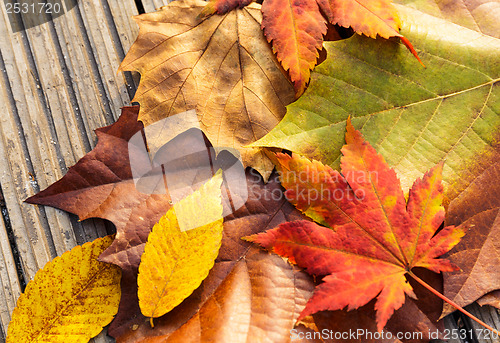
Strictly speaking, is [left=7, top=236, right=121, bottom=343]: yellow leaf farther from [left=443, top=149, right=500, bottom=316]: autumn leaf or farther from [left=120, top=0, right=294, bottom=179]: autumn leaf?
[left=443, top=149, right=500, bottom=316]: autumn leaf

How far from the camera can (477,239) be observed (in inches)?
34.5

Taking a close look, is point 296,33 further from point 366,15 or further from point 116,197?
point 116,197

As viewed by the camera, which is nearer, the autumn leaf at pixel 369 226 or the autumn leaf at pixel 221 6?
the autumn leaf at pixel 369 226

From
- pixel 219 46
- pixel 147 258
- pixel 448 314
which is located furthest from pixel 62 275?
pixel 448 314

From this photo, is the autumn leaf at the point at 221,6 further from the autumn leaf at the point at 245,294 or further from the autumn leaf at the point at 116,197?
the autumn leaf at the point at 245,294

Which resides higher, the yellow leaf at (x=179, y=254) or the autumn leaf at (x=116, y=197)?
the autumn leaf at (x=116, y=197)

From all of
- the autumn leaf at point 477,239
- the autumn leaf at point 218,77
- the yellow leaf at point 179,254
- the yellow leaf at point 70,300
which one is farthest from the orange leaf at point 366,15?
the yellow leaf at point 70,300

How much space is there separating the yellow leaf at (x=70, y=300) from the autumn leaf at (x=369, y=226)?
0.46m

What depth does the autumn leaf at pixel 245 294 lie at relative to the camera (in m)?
0.85

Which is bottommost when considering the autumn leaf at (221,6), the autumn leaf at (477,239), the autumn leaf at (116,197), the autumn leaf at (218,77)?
the autumn leaf at (477,239)

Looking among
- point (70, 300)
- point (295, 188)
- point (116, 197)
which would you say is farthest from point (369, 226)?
point (70, 300)

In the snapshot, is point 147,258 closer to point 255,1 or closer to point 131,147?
point 131,147

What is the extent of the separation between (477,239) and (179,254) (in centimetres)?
72

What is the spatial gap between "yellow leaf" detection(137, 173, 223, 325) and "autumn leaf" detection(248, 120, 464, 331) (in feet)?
0.55
